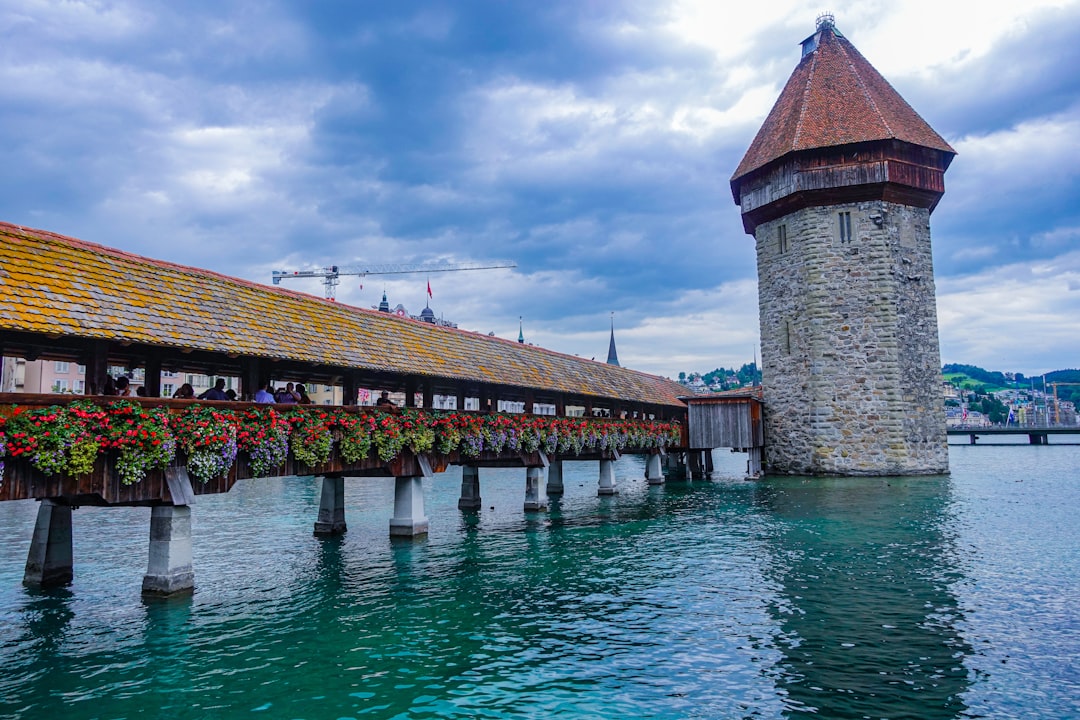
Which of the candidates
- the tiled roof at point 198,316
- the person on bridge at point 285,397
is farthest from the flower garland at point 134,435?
the person on bridge at point 285,397

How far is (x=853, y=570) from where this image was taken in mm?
13719

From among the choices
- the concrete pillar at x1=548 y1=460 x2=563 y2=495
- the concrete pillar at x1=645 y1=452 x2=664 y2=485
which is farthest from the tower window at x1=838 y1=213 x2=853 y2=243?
the concrete pillar at x1=548 y1=460 x2=563 y2=495

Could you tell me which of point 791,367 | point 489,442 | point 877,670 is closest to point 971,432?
point 791,367

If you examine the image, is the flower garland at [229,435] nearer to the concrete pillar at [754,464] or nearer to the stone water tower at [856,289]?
the concrete pillar at [754,464]

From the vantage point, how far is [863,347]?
31.7m

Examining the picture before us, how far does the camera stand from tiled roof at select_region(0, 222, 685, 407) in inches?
414

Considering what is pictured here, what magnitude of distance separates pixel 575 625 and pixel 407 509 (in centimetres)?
913

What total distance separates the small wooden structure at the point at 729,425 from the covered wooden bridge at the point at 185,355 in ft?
44.8

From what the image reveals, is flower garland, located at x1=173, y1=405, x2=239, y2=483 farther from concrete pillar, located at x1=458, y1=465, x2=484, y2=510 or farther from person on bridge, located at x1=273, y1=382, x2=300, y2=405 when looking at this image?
concrete pillar, located at x1=458, y1=465, x2=484, y2=510

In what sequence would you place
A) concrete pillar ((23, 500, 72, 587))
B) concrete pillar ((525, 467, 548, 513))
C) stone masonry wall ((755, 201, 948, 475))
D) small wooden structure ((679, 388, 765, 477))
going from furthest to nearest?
small wooden structure ((679, 388, 765, 477)) < stone masonry wall ((755, 201, 948, 475)) < concrete pillar ((525, 467, 548, 513)) < concrete pillar ((23, 500, 72, 587))

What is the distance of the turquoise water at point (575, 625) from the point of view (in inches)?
305

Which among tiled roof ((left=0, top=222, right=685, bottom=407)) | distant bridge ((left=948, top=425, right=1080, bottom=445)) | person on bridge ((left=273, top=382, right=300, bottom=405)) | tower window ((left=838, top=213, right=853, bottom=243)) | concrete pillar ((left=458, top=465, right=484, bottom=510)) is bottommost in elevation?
concrete pillar ((left=458, top=465, right=484, bottom=510))

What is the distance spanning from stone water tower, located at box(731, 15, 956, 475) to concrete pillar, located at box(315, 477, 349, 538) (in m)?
21.4

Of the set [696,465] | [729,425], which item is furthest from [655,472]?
[696,465]
